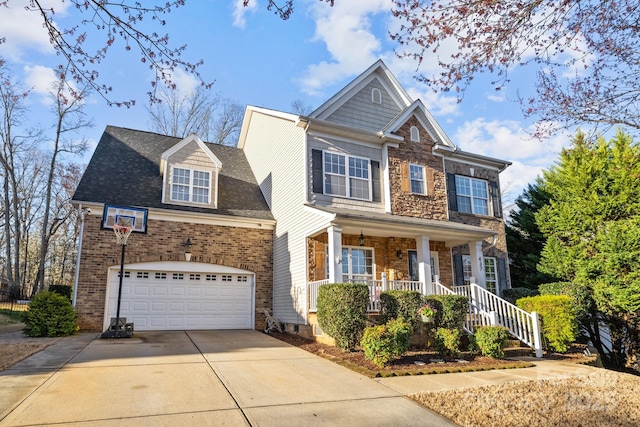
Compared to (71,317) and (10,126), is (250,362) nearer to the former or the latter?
(71,317)

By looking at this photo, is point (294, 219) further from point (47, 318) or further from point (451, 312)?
point (47, 318)

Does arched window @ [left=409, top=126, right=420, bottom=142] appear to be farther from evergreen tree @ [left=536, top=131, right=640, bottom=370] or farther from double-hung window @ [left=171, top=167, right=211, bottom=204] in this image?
double-hung window @ [left=171, top=167, right=211, bottom=204]

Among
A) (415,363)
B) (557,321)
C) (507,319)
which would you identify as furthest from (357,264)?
(557,321)

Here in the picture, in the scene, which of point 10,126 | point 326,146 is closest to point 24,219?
point 10,126

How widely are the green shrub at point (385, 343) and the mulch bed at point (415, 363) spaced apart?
0.57 feet

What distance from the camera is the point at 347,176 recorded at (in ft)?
42.9

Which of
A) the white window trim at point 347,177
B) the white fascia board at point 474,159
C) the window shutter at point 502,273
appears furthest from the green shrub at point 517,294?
the white window trim at point 347,177

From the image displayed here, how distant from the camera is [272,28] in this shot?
4.96 m

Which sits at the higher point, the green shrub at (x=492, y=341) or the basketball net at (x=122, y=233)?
the basketball net at (x=122, y=233)

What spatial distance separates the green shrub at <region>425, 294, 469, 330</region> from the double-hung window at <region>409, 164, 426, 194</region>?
4966 mm

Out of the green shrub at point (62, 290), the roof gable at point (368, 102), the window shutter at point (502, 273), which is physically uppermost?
the roof gable at point (368, 102)

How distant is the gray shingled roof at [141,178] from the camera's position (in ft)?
42.7

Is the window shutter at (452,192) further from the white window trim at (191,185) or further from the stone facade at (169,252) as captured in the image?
the white window trim at (191,185)

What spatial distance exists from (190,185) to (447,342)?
9.82 meters
